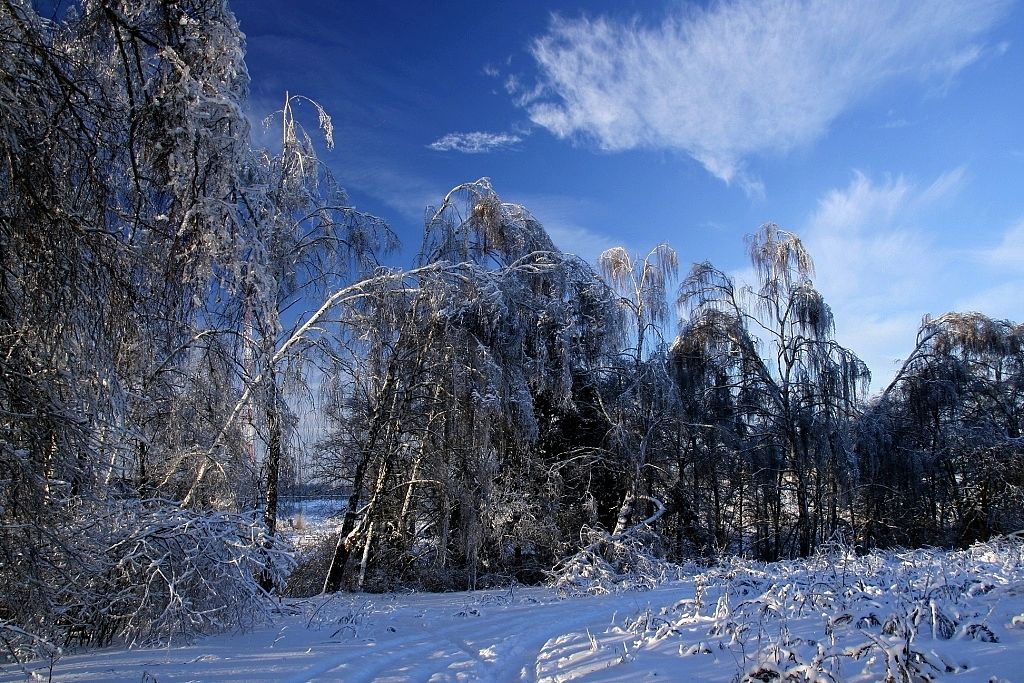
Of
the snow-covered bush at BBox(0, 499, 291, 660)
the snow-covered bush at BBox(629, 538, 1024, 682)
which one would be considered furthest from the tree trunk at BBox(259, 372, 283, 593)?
the snow-covered bush at BBox(629, 538, 1024, 682)

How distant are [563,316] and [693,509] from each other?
7.19 metres

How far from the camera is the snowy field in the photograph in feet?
11.1

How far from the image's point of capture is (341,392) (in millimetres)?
11594

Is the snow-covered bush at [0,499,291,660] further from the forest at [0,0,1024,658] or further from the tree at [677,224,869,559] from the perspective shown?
the tree at [677,224,869,559]

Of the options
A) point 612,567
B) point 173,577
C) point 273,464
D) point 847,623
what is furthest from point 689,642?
point 612,567

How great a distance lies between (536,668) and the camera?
4.92 m

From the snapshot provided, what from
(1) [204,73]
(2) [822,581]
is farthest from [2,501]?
(2) [822,581]

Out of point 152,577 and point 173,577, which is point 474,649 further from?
point 152,577

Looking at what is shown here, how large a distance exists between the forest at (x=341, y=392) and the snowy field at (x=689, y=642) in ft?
2.62

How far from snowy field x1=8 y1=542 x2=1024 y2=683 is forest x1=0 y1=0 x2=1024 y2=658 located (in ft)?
2.62

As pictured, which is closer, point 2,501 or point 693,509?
point 2,501

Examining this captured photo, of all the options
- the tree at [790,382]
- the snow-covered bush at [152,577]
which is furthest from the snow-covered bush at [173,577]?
the tree at [790,382]

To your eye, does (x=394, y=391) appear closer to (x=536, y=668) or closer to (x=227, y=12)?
(x=536, y=668)

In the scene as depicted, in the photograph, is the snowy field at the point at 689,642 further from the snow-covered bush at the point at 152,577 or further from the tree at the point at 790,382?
the tree at the point at 790,382
